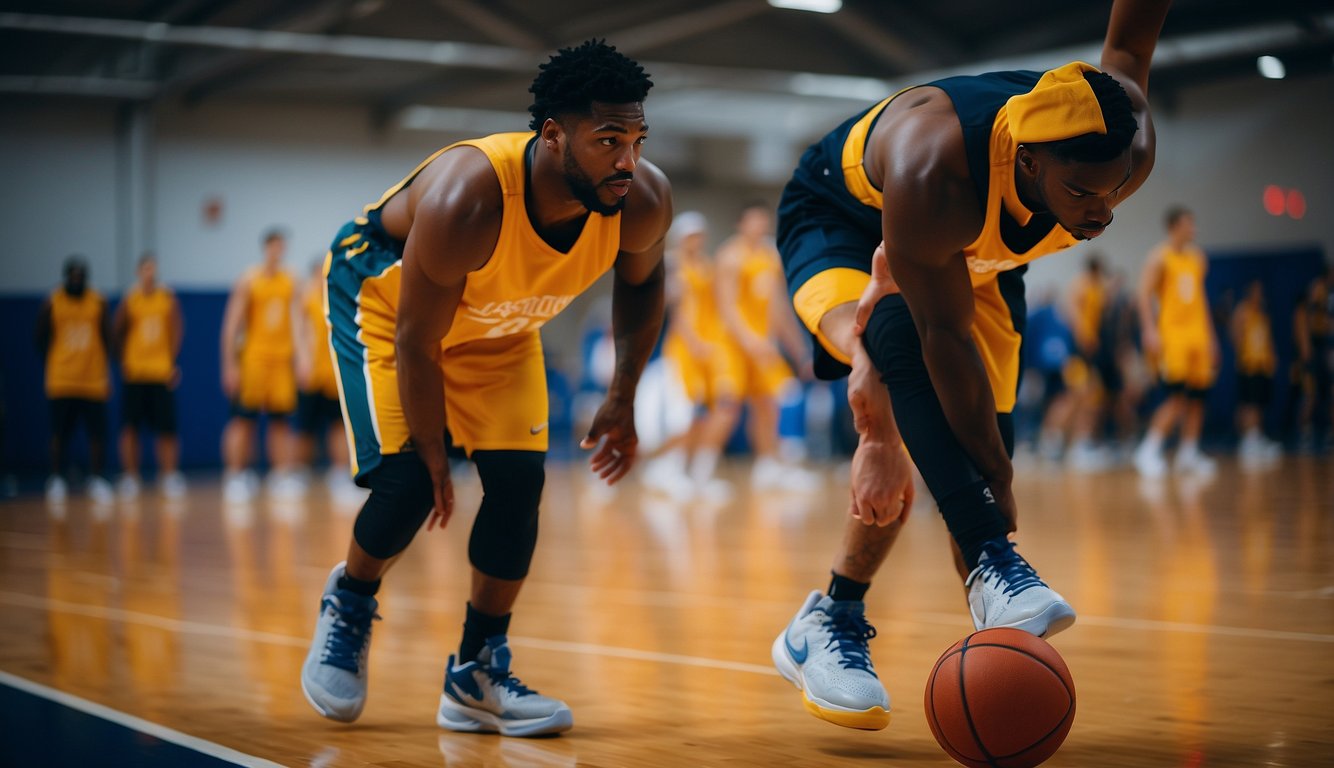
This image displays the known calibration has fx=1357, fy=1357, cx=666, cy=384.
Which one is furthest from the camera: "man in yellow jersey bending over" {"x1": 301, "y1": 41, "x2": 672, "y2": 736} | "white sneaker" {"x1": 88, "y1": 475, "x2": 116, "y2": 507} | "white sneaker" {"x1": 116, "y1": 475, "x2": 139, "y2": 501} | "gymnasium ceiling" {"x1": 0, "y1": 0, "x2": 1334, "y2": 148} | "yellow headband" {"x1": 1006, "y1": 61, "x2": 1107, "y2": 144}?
"gymnasium ceiling" {"x1": 0, "y1": 0, "x2": 1334, "y2": 148}

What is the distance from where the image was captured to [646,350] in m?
3.38

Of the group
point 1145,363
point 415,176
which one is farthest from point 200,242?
point 415,176

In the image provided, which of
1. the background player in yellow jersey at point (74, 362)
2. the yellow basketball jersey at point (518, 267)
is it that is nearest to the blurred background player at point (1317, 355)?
the background player in yellow jersey at point (74, 362)

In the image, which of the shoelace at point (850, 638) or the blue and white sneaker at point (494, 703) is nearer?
the shoelace at point (850, 638)

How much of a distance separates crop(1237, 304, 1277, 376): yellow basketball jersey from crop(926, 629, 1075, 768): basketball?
12.6 m

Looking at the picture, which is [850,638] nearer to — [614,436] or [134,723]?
[614,436]

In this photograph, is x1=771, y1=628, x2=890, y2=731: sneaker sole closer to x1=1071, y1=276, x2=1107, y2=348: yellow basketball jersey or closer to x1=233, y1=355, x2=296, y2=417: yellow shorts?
x1=233, y1=355, x2=296, y2=417: yellow shorts

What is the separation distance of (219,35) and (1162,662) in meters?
11.9

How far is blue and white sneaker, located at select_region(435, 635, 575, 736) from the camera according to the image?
3123 millimetres

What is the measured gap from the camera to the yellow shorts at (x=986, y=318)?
3.16 metres

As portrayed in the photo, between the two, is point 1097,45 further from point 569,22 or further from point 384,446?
point 384,446

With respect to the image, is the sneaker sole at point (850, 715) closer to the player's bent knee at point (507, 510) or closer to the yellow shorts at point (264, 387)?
the player's bent knee at point (507, 510)

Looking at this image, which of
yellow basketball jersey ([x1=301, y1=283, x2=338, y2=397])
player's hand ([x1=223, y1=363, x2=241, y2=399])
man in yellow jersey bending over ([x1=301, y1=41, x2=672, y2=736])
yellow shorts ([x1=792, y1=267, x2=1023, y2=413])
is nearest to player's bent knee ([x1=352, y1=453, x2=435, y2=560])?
man in yellow jersey bending over ([x1=301, y1=41, x2=672, y2=736])

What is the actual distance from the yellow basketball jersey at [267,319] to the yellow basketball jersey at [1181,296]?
7.29m
